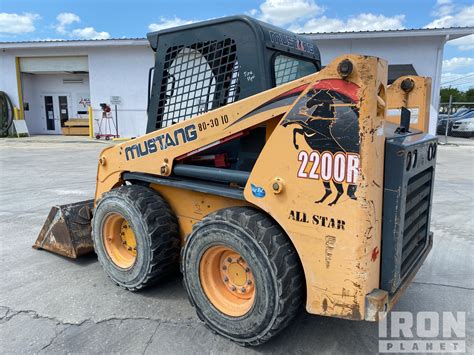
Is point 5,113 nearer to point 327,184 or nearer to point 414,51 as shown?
point 414,51

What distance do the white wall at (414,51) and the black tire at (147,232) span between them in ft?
49.1

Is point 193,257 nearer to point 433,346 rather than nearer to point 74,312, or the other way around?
point 74,312

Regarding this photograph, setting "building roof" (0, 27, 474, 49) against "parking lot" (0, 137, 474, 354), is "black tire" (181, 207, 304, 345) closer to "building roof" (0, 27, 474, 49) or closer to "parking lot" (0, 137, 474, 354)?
"parking lot" (0, 137, 474, 354)

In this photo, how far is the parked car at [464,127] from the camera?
66.0 ft

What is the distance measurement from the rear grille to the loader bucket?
10.9 feet

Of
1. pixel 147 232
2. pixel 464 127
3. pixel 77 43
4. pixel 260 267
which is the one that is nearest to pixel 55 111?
pixel 77 43

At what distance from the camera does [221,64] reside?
3119 mm

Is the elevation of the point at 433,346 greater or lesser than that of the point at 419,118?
lesser

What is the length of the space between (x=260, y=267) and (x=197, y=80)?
1.69 meters

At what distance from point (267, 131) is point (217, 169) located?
0.50 meters

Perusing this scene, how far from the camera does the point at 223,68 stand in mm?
3125

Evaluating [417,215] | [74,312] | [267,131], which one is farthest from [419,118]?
[74,312]

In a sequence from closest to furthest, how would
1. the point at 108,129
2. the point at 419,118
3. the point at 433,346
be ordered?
the point at 433,346 < the point at 419,118 < the point at 108,129

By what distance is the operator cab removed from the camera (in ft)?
9.59
